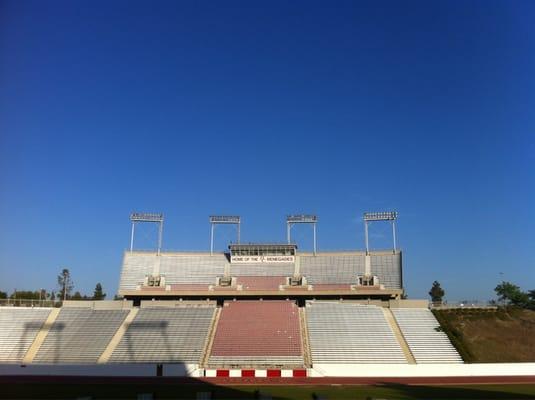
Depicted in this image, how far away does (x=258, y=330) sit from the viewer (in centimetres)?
4753

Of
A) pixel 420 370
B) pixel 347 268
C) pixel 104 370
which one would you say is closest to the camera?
pixel 420 370

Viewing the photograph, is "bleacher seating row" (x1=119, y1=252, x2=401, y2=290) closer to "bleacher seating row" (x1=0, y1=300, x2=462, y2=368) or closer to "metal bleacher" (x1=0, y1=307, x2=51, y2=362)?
"bleacher seating row" (x1=0, y1=300, x2=462, y2=368)

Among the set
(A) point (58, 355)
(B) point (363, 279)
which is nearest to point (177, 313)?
(A) point (58, 355)

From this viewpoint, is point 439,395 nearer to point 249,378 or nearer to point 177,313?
point 249,378

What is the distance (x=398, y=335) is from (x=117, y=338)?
2743cm

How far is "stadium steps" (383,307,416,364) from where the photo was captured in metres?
42.2

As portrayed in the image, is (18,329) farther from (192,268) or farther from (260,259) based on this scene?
(260,259)

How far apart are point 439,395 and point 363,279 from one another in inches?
1156

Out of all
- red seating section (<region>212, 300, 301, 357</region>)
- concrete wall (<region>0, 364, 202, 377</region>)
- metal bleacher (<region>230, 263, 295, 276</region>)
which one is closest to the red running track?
concrete wall (<region>0, 364, 202, 377</region>)

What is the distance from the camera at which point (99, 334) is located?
47375mm

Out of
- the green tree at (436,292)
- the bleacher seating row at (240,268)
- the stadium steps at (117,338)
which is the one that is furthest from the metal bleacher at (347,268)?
the green tree at (436,292)

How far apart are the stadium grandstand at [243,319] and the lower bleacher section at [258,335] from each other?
0.10 meters

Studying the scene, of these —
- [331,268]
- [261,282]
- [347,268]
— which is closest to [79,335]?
[261,282]

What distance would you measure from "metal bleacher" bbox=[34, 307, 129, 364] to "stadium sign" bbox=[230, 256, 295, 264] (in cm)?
1533
